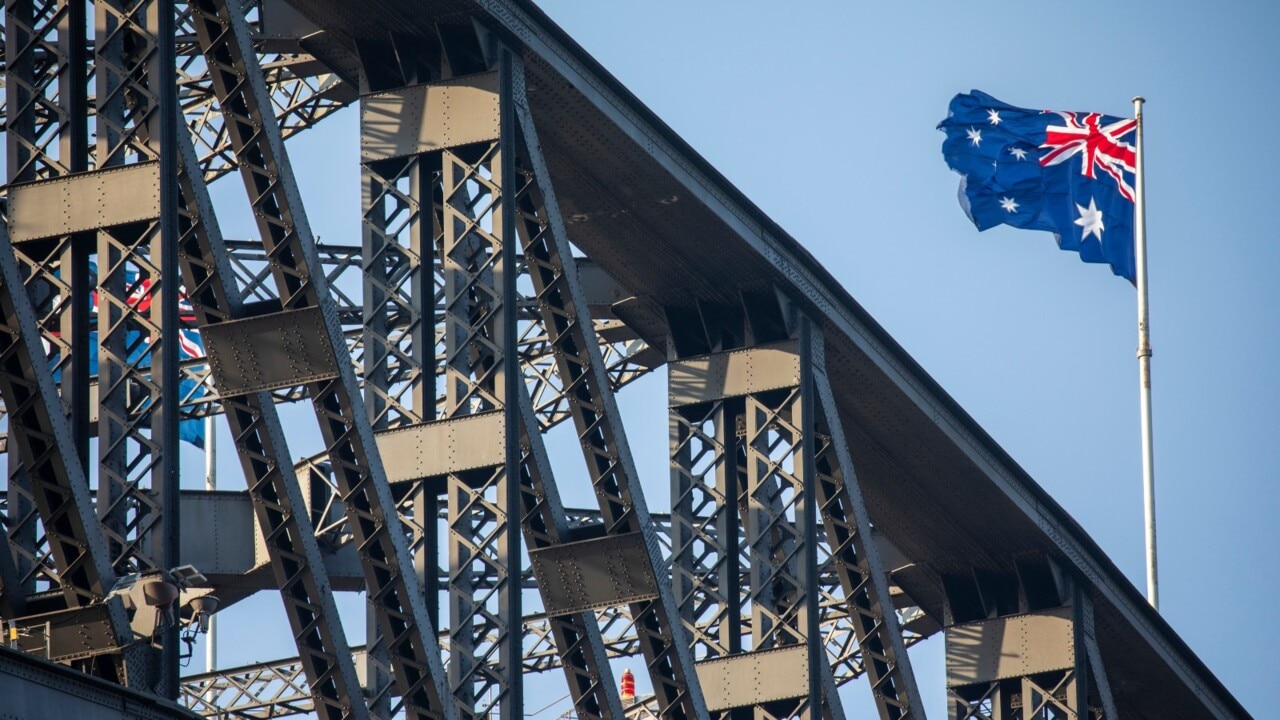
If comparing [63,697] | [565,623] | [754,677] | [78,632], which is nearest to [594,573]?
[565,623]

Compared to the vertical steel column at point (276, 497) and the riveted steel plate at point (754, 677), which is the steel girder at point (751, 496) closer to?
the riveted steel plate at point (754, 677)

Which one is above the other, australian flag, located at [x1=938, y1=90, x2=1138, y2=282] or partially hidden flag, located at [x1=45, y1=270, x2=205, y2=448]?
australian flag, located at [x1=938, y1=90, x2=1138, y2=282]

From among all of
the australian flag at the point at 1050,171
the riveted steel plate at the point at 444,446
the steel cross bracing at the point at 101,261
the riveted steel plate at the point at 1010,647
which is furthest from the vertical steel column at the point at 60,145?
the australian flag at the point at 1050,171

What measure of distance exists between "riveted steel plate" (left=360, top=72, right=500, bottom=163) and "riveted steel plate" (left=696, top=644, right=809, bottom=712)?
7792 mm

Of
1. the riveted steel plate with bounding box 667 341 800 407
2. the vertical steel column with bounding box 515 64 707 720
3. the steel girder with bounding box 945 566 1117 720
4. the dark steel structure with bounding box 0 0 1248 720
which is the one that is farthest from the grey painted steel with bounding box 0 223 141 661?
the steel girder with bounding box 945 566 1117 720

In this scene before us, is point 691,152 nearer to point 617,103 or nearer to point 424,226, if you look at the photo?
point 617,103

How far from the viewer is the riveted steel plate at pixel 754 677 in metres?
29.5

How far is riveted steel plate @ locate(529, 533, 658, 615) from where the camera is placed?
83.5ft

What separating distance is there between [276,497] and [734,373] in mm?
9912

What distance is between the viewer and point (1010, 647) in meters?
36.9

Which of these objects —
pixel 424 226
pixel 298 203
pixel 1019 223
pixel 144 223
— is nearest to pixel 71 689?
pixel 144 223

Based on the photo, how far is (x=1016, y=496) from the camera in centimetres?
3531

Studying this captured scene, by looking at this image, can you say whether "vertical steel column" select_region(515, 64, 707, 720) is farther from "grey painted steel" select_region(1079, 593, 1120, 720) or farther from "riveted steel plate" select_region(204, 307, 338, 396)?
"grey painted steel" select_region(1079, 593, 1120, 720)

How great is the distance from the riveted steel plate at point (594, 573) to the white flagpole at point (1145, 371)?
17169mm
